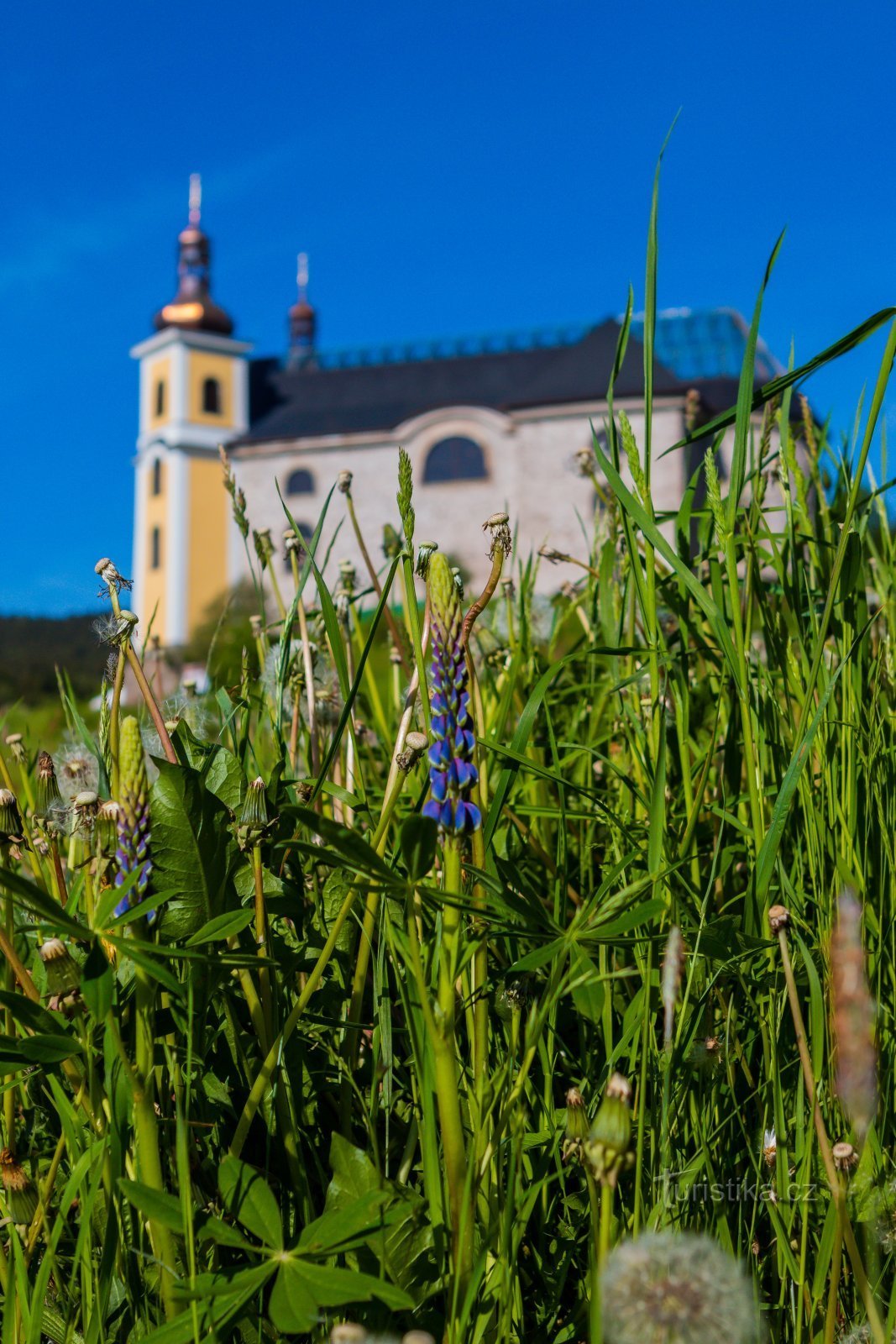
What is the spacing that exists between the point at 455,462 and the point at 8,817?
31.4 metres

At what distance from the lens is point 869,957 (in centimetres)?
96

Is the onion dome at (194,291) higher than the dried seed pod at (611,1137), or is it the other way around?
the onion dome at (194,291)

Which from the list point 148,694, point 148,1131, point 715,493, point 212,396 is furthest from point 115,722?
point 212,396

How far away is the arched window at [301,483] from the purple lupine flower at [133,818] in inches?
1279

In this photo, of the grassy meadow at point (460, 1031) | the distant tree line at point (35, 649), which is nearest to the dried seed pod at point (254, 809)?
the grassy meadow at point (460, 1031)

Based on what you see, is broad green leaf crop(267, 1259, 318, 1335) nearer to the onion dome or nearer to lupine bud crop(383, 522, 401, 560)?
lupine bud crop(383, 522, 401, 560)

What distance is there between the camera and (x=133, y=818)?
0.69 metres

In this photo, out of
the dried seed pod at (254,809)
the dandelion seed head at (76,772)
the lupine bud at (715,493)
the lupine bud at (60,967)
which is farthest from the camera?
the dandelion seed head at (76,772)

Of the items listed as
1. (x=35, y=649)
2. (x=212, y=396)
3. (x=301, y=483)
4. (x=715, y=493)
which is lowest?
(x=715, y=493)

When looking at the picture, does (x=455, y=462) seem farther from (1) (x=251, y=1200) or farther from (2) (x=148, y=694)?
(1) (x=251, y=1200)

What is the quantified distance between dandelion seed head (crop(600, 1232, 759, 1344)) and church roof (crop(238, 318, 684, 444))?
3178 cm

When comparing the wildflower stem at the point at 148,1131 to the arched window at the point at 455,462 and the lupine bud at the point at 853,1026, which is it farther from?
the arched window at the point at 455,462

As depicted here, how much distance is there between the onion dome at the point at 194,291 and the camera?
39688 millimetres

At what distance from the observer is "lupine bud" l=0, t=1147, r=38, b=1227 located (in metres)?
0.79
